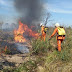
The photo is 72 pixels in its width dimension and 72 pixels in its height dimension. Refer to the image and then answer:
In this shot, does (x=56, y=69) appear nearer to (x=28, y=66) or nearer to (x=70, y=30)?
(x=28, y=66)

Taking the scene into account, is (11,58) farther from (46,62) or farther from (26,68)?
(46,62)

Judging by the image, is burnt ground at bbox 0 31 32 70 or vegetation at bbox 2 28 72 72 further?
burnt ground at bbox 0 31 32 70

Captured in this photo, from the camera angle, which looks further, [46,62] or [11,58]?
[11,58]

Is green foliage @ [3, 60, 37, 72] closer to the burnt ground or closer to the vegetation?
the vegetation

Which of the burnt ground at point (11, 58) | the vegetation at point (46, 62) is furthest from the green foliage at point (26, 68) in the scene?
the burnt ground at point (11, 58)

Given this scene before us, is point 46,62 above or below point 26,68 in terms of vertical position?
above

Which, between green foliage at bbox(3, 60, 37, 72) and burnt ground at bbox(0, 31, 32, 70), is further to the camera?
burnt ground at bbox(0, 31, 32, 70)

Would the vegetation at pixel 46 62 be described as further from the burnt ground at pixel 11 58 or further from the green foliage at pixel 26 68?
the burnt ground at pixel 11 58

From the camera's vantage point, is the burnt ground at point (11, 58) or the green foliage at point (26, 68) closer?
the green foliage at point (26, 68)

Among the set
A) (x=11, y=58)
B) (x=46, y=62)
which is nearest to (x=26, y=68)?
(x=46, y=62)

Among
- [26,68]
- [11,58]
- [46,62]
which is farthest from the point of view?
[11,58]

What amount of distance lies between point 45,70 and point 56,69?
1.33 ft

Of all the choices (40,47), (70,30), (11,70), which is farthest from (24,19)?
(11,70)

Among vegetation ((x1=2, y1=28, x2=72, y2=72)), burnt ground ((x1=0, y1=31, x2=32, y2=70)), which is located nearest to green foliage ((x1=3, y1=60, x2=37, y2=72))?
vegetation ((x1=2, y1=28, x2=72, y2=72))
